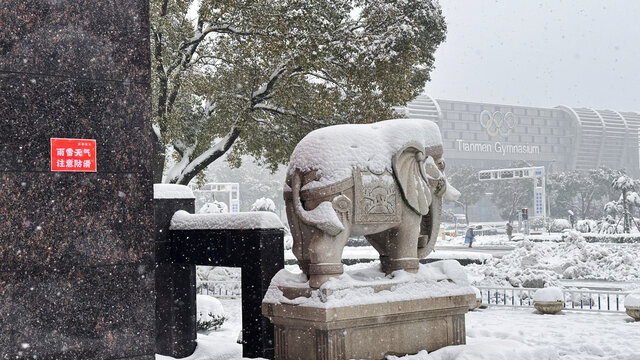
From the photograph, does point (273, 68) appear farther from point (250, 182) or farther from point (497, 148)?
point (497, 148)

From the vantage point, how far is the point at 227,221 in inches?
300

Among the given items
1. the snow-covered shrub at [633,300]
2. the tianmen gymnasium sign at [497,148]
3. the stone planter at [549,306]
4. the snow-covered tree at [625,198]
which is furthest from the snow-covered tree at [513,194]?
the snow-covered shrub at [633,300]

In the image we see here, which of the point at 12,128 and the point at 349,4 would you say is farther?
the point at 349,4

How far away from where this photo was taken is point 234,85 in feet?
49.5

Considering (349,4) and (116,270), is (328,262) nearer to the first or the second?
(116,270)

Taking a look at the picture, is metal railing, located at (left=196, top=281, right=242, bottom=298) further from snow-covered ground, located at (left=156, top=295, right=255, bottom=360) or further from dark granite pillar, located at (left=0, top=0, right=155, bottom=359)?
dark granite pillar, located at (left=0, top=0, right=155, bottom=359)

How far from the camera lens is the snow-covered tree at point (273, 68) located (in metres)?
13.5

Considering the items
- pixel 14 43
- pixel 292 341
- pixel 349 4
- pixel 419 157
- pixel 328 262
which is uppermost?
pixel 349 4

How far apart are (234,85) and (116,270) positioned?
1022cm

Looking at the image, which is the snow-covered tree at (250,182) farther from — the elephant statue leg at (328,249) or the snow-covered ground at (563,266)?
the elephant statue leg at (328,249)

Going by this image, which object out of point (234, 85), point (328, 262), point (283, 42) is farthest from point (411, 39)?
point (328, 262)

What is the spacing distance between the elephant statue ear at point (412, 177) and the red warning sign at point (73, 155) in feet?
Answer: 9.55

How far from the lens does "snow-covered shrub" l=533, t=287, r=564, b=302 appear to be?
12016 millimetres

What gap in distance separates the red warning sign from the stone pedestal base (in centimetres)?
233
